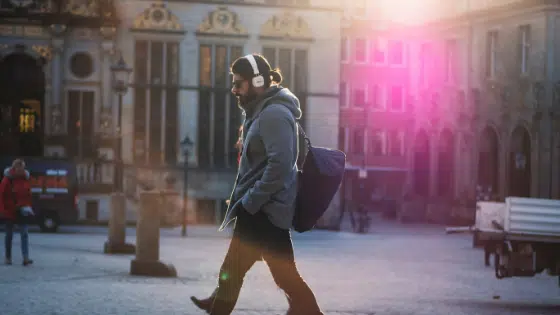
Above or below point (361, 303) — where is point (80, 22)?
above

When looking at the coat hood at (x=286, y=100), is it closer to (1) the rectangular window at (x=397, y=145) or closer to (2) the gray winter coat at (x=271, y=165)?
(2) the gray winter coat at (x=271, y=165)

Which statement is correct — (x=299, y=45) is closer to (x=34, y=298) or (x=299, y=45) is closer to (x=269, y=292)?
(x=269, y=292)

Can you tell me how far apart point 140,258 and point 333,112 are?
31606 mm

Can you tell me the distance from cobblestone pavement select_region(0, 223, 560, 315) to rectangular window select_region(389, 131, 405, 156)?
39059 mm

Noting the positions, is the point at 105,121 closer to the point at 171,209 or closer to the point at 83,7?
the point at 171,209

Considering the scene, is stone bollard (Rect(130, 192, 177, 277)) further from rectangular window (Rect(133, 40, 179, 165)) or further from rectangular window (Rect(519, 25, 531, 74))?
rectangular window (Rect(519, 25, 531, 74))

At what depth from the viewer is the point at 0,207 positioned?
2003 centimetres

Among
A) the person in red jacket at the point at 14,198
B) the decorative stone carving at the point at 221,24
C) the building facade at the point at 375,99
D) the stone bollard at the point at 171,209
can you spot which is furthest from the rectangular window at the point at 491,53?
the person in red jacket at the point at 14,198

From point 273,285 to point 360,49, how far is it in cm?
5632

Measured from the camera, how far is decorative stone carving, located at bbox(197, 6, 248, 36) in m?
47.9

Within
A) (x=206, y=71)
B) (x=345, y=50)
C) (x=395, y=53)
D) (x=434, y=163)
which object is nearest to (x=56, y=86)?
(x=206, y=71)

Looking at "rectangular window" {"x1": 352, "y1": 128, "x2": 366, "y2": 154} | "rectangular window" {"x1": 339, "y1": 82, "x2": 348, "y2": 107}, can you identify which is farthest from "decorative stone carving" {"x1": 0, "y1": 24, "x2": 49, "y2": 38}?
"rectangular window" {"x1": 352, "y1": 128, "x2": 366, "y2": 154}

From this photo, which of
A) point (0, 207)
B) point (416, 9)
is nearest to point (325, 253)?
point (0, 207)

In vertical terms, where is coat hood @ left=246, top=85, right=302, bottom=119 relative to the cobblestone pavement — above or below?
above
